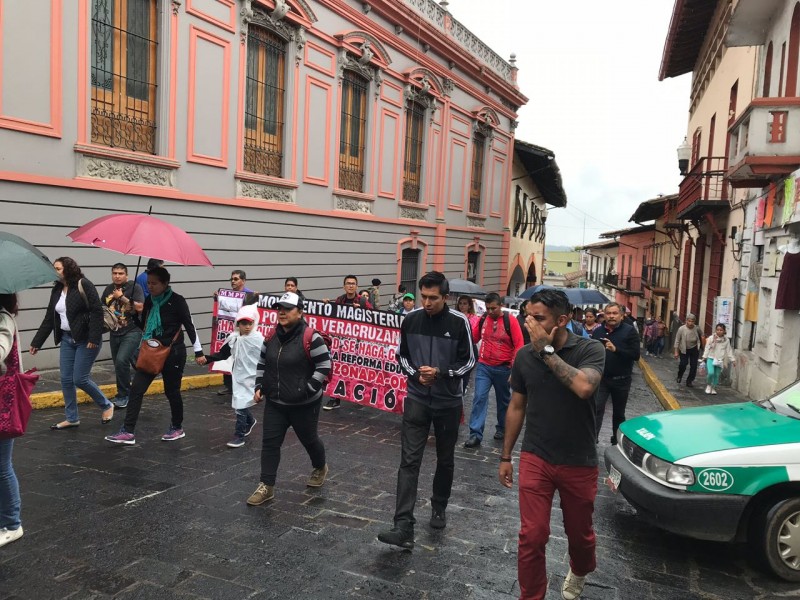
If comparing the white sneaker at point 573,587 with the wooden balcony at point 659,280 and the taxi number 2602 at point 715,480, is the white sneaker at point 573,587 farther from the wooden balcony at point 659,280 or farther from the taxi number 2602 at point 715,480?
the wooden balcony at point 659,280

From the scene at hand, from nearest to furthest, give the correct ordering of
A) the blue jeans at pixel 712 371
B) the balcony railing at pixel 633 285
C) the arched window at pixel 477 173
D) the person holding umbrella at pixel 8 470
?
the person holding umbrella at pixel 8 470 < the blue jeans at pixel 712 371 < the arched window at pixel 477 173 < the balcony railing at pixel 633 285

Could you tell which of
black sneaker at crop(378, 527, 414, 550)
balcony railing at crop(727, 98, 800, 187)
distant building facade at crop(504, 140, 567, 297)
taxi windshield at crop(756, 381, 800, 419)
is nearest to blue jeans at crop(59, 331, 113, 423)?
black sneaker at crop(378, 527, 414, 550)

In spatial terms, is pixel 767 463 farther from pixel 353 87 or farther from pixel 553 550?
pixel 353 87

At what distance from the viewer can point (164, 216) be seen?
11875 millimetres

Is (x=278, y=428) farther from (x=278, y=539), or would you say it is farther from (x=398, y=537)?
(x=398, y=537)

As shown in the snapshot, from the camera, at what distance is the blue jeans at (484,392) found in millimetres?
7848

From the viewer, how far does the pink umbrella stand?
21.4 feet

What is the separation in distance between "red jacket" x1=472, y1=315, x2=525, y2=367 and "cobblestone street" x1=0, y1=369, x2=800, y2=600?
1.45m

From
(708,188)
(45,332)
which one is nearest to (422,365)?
(45,332)

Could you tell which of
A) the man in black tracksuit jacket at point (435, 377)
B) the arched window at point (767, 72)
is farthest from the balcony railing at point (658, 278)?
the man in black tracksuit jacket at point (435, 377)

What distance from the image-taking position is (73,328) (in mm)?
7105

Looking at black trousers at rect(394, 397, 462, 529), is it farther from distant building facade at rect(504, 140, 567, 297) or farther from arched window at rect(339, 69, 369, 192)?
distant building facade at rect(504, 140, 567, 297)

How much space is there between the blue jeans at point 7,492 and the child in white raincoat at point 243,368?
8.92ft

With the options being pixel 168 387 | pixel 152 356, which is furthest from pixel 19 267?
pixel 168 387
